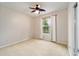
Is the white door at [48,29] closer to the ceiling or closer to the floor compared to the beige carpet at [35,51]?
closer to the ceiling

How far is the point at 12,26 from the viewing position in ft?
13.9

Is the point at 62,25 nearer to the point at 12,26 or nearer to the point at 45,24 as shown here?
the point at 45,24

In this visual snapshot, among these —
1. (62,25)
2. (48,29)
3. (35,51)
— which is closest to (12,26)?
(35,51)

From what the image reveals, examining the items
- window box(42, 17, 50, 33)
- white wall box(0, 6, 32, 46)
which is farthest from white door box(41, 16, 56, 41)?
white wall box(0, 6, 32, 46)

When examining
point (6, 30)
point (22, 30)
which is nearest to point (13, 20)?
point (6, 30)

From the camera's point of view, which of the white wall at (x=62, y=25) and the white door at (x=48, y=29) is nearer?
the white wall at (x=62, y=25)

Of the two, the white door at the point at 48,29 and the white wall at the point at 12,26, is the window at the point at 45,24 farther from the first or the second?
the white wall at the point at 12,26

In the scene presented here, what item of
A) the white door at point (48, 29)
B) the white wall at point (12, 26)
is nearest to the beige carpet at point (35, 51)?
the white wall at point (12, 26)

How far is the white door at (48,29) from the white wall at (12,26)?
111 centimetres

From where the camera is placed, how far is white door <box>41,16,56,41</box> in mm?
4841

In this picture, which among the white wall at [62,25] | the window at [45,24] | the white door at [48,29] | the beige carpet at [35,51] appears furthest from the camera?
the window at [45,24]

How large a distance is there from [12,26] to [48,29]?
86.9 inches

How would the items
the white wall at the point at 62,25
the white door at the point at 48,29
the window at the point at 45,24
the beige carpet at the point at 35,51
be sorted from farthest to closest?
the window at the point at 45,24
the white door at the point at 48,29
the white wall at the point at 62,25
the beige carpet at the point at 35,51

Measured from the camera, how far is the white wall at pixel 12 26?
3753 mm
